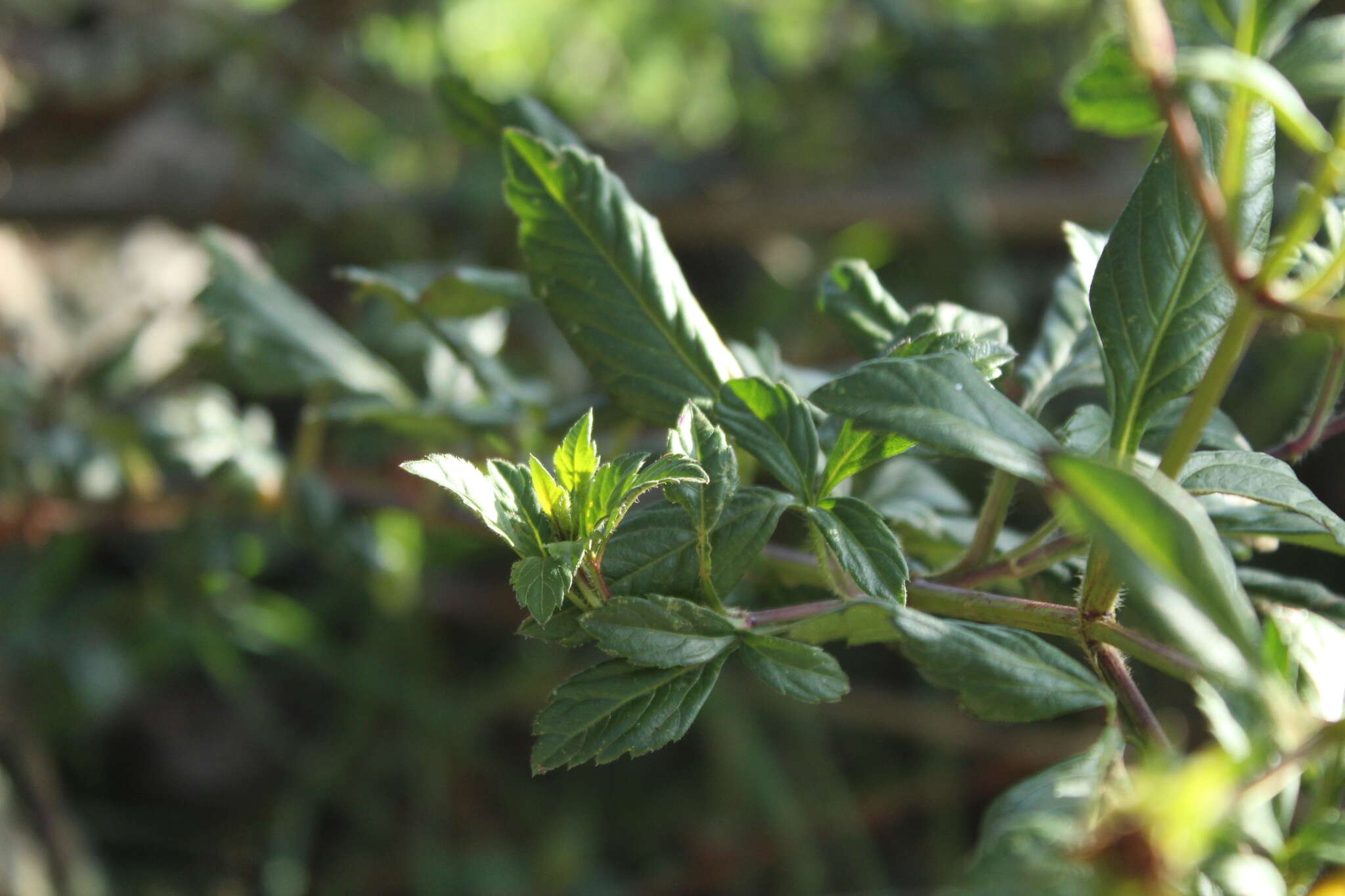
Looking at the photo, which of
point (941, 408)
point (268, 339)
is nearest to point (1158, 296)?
point (941, 408)

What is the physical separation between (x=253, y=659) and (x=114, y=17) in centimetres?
92

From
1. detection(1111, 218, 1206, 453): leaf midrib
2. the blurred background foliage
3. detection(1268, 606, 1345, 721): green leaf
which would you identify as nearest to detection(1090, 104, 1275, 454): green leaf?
detection(1111, 218, 1206, 453): leaf midrib

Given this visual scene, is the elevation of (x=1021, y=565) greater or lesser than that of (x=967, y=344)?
lesser

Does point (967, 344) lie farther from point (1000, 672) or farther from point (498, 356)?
point (498, 356)

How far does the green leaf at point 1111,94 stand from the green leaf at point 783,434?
0.19 meters

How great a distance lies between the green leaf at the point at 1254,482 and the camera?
1.38 ft

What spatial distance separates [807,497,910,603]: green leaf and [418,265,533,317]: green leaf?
0.87 ft

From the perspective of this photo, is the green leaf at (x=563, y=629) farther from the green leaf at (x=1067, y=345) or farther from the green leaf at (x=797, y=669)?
the green leaf at (x=1067, y=345)

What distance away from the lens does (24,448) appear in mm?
1048

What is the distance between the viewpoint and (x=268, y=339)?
0.82m

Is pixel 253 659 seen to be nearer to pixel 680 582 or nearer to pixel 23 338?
pixel 23 338

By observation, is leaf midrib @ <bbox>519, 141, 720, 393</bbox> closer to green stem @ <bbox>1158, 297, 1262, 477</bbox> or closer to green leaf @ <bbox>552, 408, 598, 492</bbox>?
green leaf @ <bbox>552, 408, 598, 492</bbox>

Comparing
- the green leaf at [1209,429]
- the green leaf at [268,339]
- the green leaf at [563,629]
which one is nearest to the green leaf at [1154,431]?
the green leaf at [1209,429]

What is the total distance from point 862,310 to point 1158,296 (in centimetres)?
15
